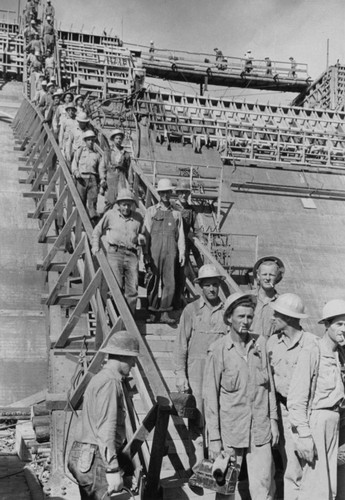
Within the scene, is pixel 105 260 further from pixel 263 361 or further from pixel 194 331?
pixel 263 361

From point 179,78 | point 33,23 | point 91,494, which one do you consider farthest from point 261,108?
point 91,494

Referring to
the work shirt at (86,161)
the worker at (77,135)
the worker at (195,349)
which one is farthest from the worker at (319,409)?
the worker at (77,135)

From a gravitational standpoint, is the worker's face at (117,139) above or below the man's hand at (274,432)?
A: above

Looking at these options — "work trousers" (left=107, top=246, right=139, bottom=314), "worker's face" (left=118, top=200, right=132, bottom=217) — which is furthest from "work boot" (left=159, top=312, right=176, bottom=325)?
"worker's face" (left=118, top=200, right=132, bottom=217)

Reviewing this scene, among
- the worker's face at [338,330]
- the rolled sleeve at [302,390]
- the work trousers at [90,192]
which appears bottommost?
the rolled sleeve at [302,390]

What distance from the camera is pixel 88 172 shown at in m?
10.8

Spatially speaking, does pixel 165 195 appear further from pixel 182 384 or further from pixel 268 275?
pixel 182 384

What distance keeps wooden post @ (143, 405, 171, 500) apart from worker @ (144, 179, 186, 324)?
106 inches

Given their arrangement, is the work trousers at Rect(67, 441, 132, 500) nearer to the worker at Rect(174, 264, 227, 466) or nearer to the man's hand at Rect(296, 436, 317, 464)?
the man's hand at Rect(296, 436, 317, 464)

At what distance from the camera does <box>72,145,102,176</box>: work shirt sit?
426 inches

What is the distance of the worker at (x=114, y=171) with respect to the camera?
407 inches

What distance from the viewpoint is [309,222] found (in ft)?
60.2

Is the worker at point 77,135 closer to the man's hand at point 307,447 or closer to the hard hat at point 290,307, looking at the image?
the hard hat at point 290,307

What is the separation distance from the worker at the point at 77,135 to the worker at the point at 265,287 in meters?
6.19
